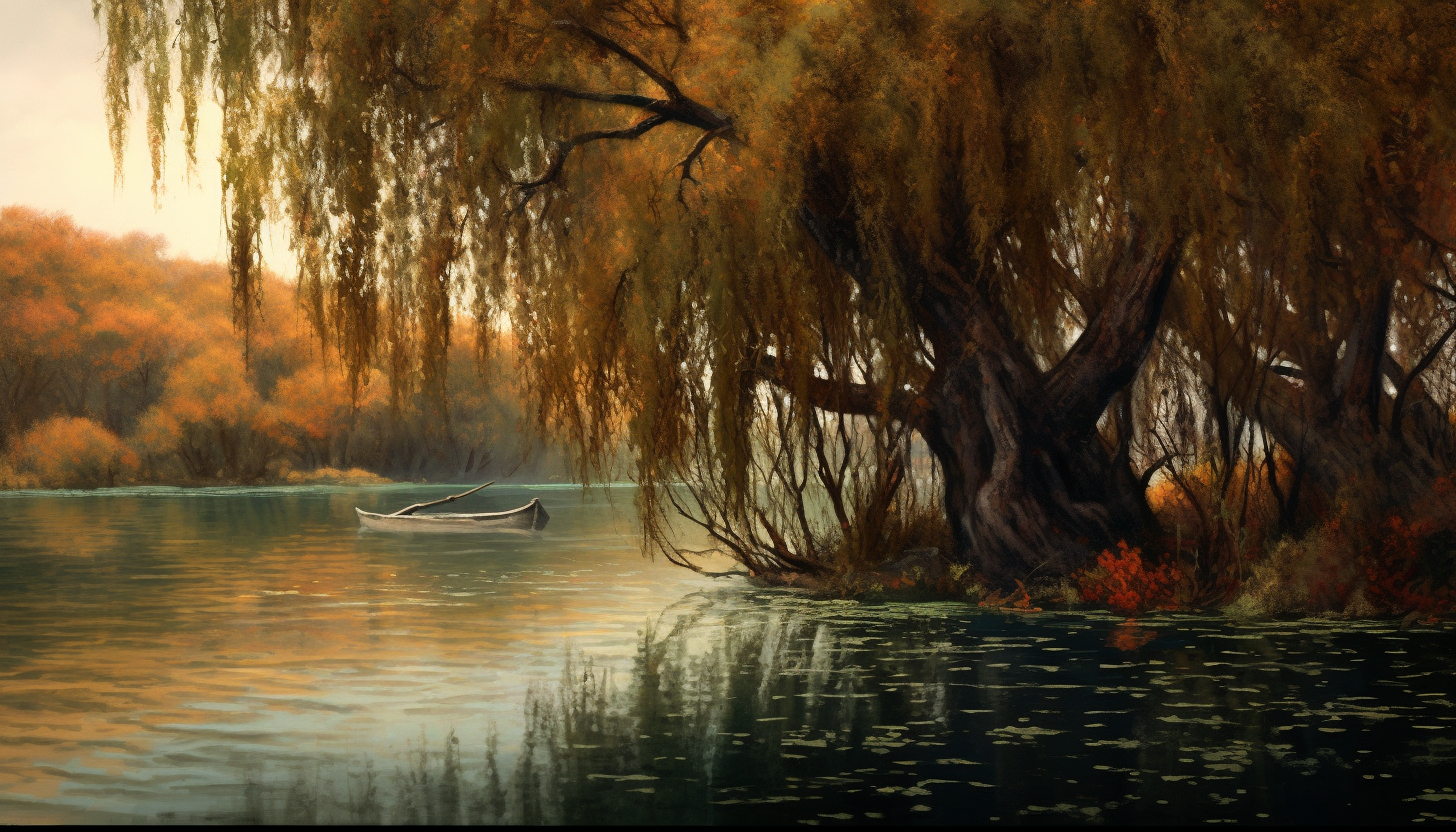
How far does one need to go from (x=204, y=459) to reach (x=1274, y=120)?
57993 millimetres

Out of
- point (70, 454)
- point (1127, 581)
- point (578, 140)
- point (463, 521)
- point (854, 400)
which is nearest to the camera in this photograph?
point (578, 140)

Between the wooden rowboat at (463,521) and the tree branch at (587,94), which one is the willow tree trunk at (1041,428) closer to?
the tree branch at (587,94)

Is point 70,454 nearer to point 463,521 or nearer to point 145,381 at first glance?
point 145,381

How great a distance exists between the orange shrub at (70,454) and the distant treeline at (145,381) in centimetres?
5

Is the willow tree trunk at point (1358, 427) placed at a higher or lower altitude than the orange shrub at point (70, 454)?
lower

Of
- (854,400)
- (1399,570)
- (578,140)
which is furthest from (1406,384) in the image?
(578,140)

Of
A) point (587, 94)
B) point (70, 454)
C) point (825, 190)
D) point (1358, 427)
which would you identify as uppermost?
point (587, 94)

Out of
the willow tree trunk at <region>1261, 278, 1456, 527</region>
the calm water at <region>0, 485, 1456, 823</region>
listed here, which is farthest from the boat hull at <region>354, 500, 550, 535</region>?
the willow tree trunk at <region>1261, 278, 1456, 527</region>

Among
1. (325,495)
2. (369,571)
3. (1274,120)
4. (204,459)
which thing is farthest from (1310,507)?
(204,459)

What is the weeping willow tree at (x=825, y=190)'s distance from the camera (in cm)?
1334

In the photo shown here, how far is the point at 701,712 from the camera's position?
980cm

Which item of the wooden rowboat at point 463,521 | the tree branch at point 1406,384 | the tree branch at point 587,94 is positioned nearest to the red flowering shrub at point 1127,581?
the tree branch at point 1406,384

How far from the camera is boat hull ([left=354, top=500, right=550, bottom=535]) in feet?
113

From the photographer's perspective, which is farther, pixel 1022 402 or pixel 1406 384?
pixel 1022 402
